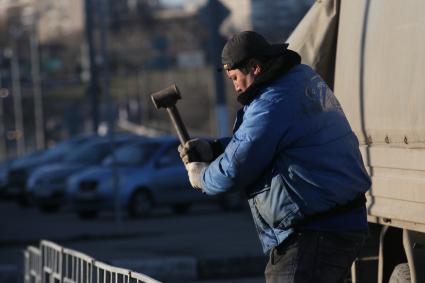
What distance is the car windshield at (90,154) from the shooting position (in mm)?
30938

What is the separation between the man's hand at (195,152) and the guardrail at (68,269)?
581mm

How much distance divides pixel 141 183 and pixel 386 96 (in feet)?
60.7

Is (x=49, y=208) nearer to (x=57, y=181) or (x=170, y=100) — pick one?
(x=57, y=181)

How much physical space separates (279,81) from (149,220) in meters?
20.0

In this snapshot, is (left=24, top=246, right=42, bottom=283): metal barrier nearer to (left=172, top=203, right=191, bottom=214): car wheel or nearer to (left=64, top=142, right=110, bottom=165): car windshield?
(left=172, top=203, right=191, bottom=214): car wheel

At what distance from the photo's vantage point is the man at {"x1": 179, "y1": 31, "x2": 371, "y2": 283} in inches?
217

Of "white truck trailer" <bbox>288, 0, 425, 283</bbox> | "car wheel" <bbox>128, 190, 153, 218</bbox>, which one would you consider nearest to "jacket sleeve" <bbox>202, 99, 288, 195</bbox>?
"white truck trailer" <bbox>288, 0, 425, 283</bbox>

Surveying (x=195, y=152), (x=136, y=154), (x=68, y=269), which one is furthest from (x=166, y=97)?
(x=136, y=154)

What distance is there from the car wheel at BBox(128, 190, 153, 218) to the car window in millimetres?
681

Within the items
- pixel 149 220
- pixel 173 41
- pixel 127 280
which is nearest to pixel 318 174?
pixel 127 280

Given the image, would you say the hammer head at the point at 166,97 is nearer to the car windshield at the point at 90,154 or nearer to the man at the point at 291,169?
the man at the point at 291,169

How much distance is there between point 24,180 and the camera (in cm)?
3544

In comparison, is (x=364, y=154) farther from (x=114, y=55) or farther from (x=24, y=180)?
(x=114, y=55)

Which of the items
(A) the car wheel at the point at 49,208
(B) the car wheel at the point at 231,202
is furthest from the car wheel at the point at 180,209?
(A) the car wheel at the point at 49,208
